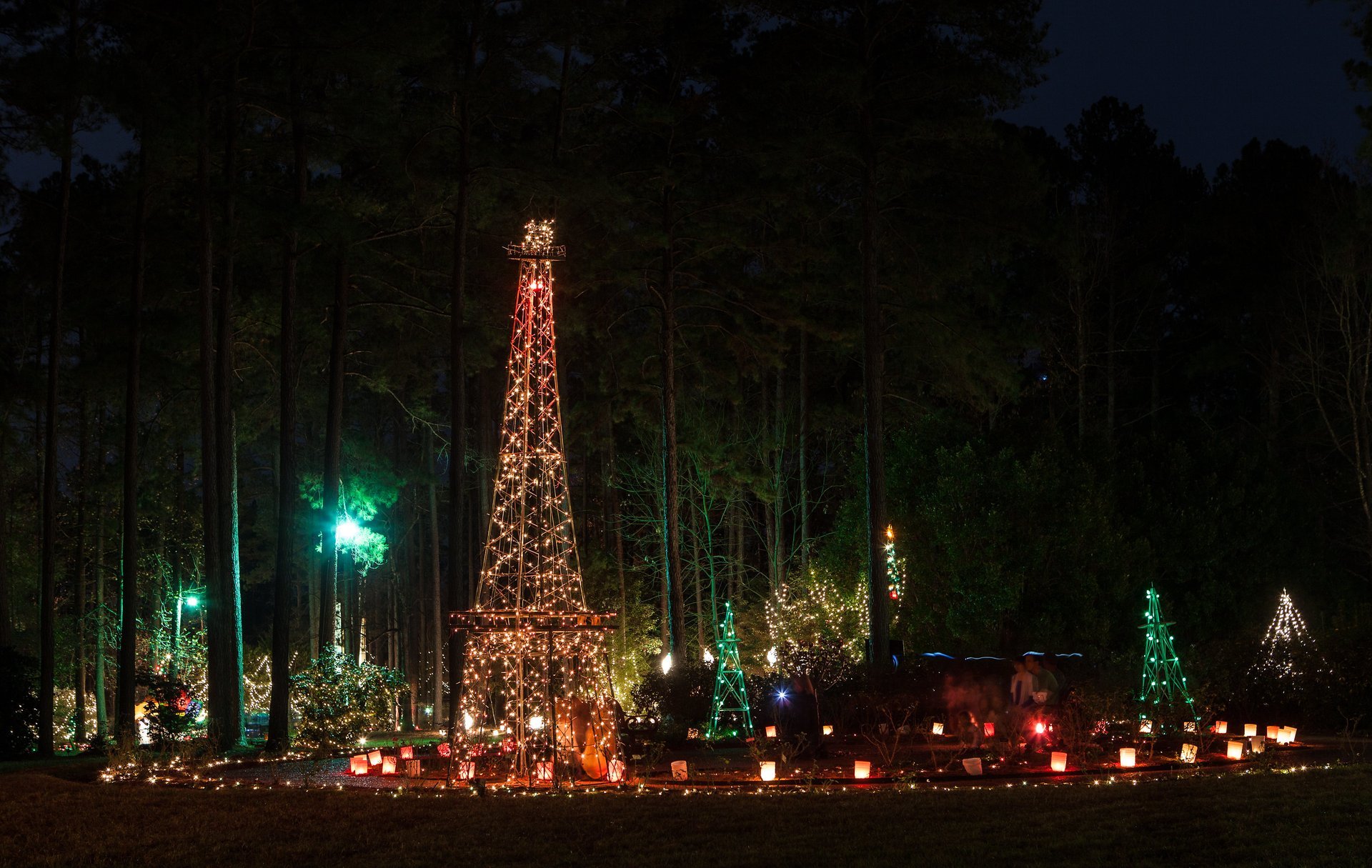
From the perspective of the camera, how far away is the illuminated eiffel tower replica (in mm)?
12016

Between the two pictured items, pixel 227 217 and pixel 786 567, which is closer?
pixel 227 217

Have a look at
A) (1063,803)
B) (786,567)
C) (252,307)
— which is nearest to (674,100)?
(252,307)

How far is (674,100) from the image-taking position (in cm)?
2462

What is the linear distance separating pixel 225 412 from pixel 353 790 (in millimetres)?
9735

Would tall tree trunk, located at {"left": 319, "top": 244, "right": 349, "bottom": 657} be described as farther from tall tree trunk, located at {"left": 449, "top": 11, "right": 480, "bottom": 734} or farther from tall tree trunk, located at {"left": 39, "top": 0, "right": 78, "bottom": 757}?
tall tree trunk, located at {"left": 39, "top": 0, "right": 78, "bottom": 757}

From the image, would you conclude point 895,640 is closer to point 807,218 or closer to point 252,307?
point 807,218

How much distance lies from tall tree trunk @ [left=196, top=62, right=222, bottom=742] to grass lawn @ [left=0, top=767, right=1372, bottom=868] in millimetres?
6912

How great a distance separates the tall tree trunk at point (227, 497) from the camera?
18.2 metres

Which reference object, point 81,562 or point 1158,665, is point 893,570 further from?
point 81,562

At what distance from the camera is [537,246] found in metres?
13.4

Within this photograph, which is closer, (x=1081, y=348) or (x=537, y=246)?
(x=537, y=246)

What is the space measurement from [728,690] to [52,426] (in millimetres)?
11302

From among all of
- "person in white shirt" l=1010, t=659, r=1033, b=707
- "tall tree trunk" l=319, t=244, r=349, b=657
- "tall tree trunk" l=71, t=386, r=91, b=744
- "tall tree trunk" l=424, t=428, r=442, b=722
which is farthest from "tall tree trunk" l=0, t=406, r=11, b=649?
"person in white shirt" l=1010, t=659, r=1033, b=707

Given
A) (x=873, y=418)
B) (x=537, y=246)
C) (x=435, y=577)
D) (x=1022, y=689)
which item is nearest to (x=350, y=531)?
(x=435, y=577)
